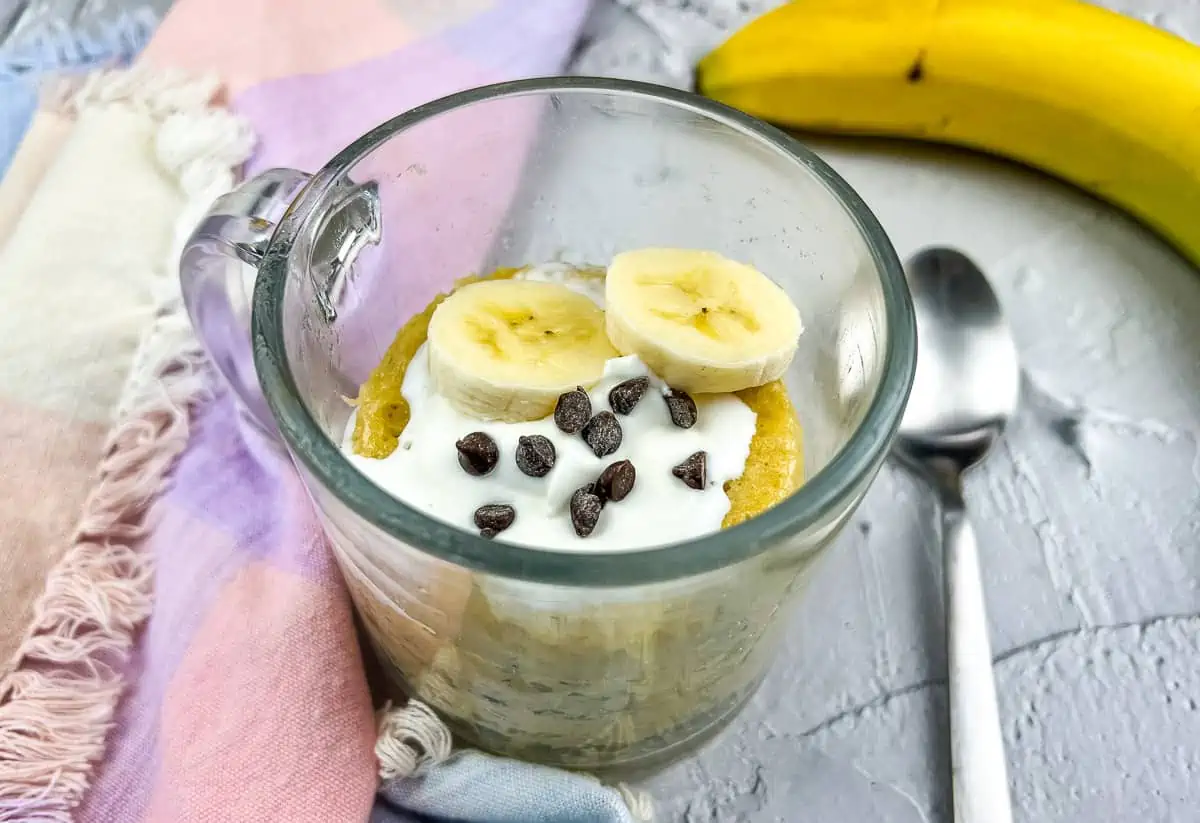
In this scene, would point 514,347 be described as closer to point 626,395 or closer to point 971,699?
point 626,395


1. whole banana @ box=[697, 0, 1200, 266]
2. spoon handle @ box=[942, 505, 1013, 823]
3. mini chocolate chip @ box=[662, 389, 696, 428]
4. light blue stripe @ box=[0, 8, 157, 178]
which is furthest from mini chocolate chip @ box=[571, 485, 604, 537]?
light blue stripe @ box=[0, 8, 157, 178]

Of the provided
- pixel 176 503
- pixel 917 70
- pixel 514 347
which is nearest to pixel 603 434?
pixel 514 347

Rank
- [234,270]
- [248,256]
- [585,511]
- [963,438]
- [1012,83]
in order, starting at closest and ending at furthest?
[585,511] < [248,256] < [234,270] < [963,438] < [1012,83]

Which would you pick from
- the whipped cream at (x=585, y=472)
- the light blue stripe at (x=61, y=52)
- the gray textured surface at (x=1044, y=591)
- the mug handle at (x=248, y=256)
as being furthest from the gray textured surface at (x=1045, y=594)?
the light blue stripe at (x=61, y=52)

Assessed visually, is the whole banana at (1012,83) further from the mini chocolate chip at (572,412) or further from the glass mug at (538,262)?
the mini chocolate chip at (572,412)

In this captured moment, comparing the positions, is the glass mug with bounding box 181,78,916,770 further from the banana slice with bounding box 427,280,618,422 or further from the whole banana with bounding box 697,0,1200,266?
the whole banana with bounding box 697,0,1200,266

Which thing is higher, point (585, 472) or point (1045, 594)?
point (585, 472)

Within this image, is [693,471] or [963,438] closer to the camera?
[693,471]
